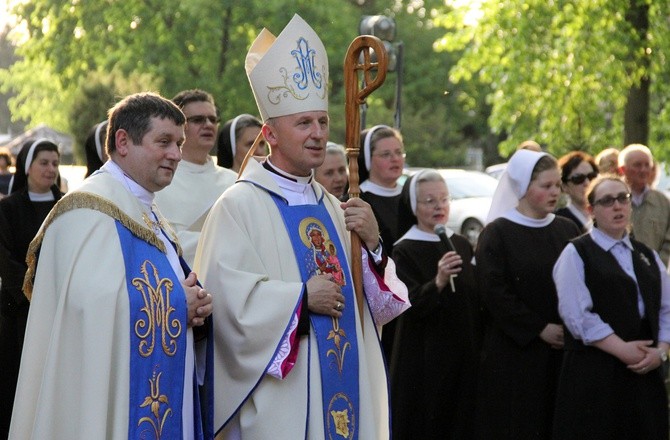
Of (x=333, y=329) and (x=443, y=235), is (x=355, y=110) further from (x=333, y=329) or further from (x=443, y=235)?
(x=443, y=235)

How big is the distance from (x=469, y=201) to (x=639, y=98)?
529 centimetres

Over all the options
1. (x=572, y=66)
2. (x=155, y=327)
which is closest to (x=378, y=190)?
(x=155, y=327)

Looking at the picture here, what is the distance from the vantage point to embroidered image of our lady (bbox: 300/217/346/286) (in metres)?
5.98

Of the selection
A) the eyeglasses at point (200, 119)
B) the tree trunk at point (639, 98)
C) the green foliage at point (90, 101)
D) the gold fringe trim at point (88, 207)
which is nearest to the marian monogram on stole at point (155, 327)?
the gold fringe trim at point (88, 207)

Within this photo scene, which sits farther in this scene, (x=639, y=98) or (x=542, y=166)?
(x=639, y=98)

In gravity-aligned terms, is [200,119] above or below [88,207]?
above

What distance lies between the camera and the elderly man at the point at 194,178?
7668 mm

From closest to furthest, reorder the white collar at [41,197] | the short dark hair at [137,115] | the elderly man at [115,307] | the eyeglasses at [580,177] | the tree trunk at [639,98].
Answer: the elderly man at [115,307]
the short dark hair at [137,115]
the white collar at [41,197]
the eyeglasses at [580,177]
the tree trunk at [639,98]

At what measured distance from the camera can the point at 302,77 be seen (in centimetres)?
616

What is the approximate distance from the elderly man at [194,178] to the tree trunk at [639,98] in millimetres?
11263

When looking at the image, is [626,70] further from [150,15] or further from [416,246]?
[150,15]

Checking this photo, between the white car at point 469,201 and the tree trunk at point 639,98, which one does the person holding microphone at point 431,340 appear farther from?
the white car at point 469,201

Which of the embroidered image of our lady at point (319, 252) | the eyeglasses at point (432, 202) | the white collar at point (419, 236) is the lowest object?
the embroidered image of our lady at point (319, 252)

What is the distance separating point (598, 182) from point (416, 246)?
1.29 m
